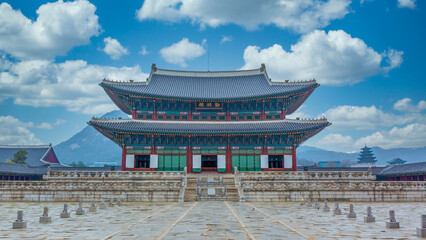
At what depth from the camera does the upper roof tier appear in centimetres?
4188

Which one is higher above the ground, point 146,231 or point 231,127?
point 231,127

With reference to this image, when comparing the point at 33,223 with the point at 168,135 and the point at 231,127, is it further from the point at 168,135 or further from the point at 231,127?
the point at 231,127

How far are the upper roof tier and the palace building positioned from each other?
0.17 metres

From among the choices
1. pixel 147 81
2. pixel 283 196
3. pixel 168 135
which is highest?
pixel 147 81

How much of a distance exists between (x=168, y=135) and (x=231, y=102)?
31.1 feet

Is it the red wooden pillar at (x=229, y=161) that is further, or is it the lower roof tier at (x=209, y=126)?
the red wooden pillar at (x=229, y=161)

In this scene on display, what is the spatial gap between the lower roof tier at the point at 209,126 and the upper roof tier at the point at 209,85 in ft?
11.4

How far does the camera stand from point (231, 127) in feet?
135

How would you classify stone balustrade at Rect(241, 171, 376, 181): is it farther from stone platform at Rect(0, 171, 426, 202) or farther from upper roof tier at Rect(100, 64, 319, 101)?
upper roof tier at Rect(100, 64, 319, 101)

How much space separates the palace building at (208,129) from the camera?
131 feet

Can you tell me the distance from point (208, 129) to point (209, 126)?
1571 mm

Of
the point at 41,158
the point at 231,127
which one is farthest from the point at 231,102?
the point at 41,158

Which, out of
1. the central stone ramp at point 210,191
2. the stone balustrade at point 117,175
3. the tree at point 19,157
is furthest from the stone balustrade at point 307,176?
the tree at point 19,157

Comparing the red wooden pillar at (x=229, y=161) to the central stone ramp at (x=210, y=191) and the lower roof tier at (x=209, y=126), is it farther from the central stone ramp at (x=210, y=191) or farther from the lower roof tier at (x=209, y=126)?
the central stone ramp at (x=210, y=191)
